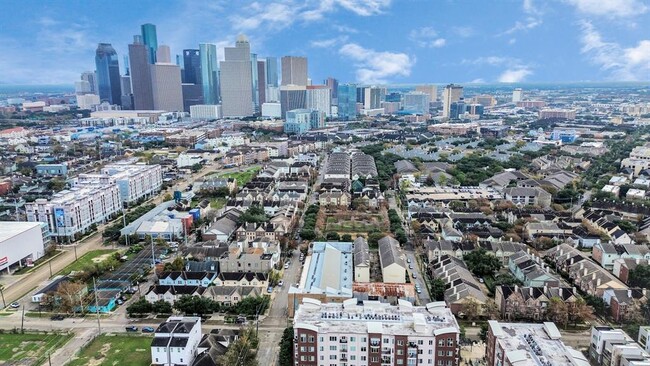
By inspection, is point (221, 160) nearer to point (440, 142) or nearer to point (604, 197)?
point (440, 142)

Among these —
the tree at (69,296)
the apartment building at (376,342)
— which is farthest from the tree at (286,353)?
the tree at (69,296)

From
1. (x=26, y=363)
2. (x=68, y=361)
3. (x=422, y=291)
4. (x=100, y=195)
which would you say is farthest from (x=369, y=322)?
(x=100, y=195)

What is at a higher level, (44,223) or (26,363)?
(44,223)

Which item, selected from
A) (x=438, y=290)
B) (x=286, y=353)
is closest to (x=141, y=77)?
(x=438, y=290)

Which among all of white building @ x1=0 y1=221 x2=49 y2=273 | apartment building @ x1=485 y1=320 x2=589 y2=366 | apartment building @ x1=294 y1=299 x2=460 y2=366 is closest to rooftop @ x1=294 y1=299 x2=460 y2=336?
apartment building @ x1=294 y1=299 x2=460 y2=366

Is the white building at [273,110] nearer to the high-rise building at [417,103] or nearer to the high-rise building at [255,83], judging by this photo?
the high-rise building at [255,83]

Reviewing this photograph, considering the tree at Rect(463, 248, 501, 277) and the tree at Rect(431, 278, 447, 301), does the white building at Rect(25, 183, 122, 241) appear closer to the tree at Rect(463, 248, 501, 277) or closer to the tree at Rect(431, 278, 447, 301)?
the tree at Rect(431, 278, 447, 301)
